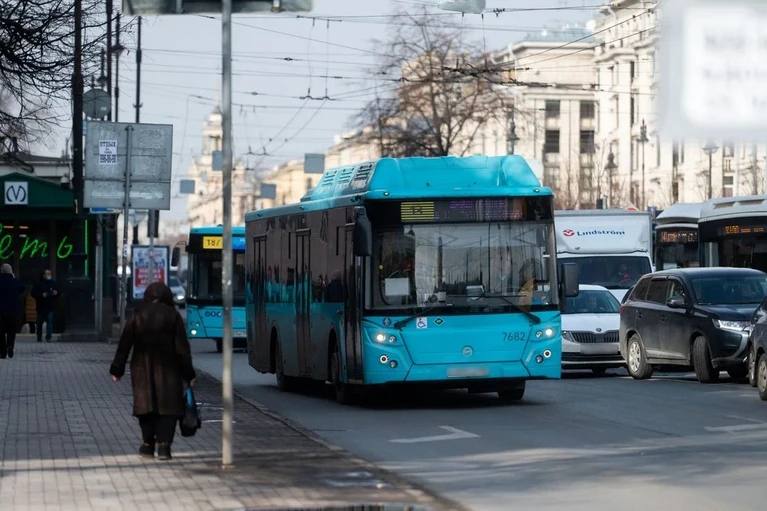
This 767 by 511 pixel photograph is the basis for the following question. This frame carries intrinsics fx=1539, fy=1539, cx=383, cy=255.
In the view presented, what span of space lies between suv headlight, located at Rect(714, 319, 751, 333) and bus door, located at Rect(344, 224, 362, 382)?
6.21 meters

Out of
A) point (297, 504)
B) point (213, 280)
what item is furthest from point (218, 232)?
point (297, 504)

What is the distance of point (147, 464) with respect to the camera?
37.3 feet

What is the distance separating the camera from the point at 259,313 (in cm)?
2433

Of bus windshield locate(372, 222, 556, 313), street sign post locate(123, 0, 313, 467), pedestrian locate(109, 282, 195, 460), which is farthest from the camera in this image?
bus windshield locate(372, 222, 556, 313)

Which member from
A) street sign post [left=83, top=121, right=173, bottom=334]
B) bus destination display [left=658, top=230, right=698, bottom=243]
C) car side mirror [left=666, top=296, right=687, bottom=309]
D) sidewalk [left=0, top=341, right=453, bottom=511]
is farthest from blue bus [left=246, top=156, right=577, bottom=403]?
bus destination display [left=658, top=230, right=698, bottom=243]

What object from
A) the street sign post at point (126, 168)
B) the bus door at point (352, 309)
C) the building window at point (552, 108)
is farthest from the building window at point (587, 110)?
the bus door at point (352, 309)

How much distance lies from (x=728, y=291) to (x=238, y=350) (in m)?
19.8

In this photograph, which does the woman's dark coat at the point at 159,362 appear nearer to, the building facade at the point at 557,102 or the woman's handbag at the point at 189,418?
the woman's handbag at the point at 189,418

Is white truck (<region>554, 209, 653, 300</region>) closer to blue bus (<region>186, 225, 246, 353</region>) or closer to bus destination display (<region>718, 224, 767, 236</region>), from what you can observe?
bus destination display (<region>718, 224, 767, 236</region>)

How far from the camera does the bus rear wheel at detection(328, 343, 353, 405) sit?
1906cm

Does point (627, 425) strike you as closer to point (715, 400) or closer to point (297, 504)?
point (715, 400)

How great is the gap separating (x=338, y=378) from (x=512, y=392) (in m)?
2.28

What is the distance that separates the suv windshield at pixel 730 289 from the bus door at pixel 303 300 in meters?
6.07

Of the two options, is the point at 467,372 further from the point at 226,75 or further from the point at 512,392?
the point at 226,75
